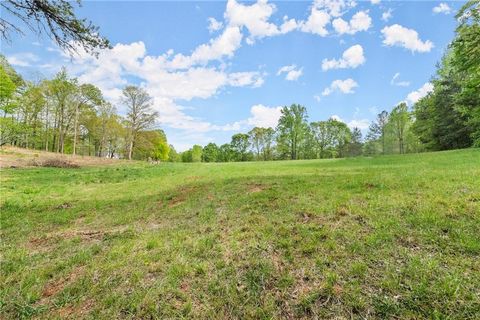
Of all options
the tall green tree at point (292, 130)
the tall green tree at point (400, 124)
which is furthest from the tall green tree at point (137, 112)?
the tall green tree at point (400, 124)

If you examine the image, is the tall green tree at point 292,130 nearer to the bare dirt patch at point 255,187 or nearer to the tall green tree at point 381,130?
the tall green tree at point 381,130

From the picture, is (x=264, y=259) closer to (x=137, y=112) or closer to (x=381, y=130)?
(x=137, y=112)

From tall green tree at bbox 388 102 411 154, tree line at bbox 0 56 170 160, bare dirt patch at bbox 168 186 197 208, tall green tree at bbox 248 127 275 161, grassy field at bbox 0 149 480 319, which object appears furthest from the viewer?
tall green tree at bbox 248 127 275 161

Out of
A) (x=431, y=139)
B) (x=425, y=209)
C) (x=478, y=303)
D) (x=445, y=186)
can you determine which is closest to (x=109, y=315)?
(x=478, y=303)

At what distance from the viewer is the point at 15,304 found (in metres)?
3.08

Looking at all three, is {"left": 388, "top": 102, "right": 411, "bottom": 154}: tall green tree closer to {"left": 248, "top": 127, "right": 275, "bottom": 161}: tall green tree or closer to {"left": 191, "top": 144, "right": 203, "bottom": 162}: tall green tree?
{"left": 248, "top": 127, "right": 275, "bottom": 161}: tall green tree

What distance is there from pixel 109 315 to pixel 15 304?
55.4 inches

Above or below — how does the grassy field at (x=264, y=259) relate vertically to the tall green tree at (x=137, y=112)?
below

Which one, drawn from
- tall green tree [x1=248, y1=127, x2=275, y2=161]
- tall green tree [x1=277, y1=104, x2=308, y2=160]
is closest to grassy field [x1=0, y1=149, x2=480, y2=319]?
tall green tree [x1=277, y1=104, x2=308, y2=160]

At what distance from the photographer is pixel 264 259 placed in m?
3.63

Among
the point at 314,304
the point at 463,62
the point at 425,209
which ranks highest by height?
the point at 463,62

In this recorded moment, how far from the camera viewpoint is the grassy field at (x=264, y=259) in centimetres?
272

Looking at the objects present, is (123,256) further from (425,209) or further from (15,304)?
(425,209)

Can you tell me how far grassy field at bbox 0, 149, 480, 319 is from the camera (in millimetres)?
2723
